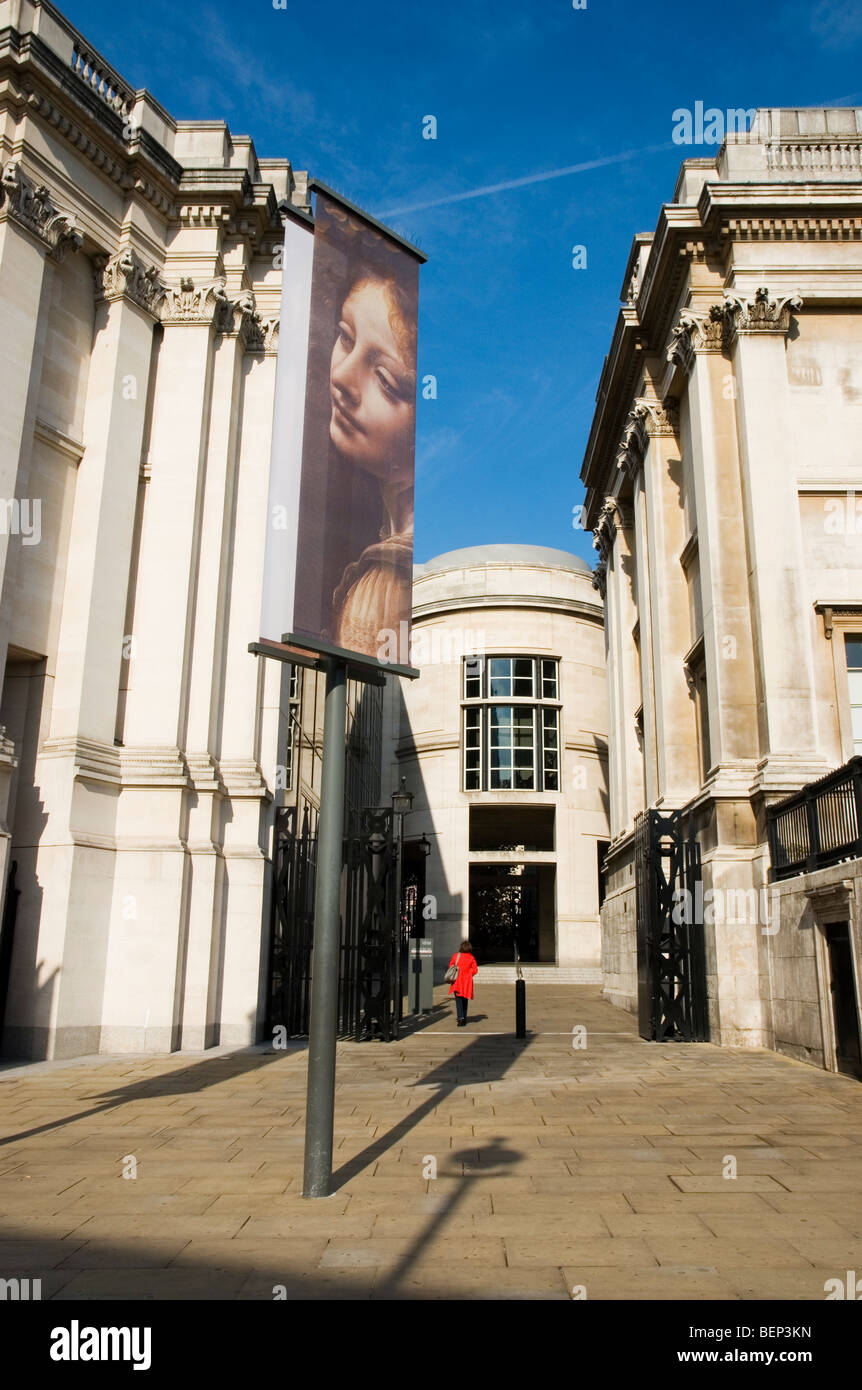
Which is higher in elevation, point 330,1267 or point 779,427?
point 779,427

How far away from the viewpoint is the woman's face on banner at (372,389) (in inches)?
326

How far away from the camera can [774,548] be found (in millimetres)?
18578

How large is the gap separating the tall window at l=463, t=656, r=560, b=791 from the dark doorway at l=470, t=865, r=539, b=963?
936 centimetres

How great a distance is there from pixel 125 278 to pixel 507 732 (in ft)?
101

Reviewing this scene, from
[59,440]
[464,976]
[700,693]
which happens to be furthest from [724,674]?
[59,440]

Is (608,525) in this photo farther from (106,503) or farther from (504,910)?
(504,910)

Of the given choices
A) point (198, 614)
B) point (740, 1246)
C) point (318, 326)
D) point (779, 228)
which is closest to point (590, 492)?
point (779, 228)

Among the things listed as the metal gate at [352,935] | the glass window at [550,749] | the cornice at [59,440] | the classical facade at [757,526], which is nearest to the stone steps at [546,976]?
the glass window at [550,749]

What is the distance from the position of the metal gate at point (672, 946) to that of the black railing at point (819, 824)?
1.78m

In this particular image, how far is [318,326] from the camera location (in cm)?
818

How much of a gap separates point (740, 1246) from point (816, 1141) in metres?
3.65

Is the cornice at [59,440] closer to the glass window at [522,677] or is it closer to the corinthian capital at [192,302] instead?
the corinthian capital at [192,302]
